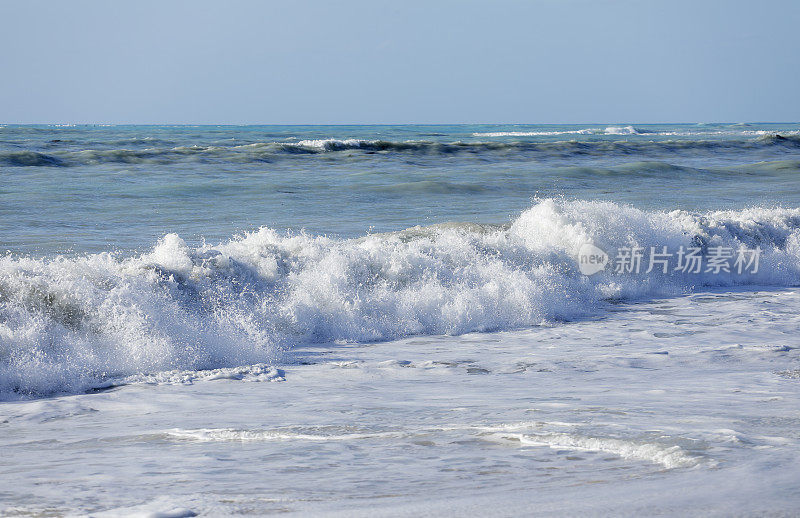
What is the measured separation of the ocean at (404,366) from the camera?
326cm

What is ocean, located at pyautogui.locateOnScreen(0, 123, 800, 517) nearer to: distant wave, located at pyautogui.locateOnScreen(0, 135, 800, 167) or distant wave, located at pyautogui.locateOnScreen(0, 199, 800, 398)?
distant wave, located at pyautogui.locateOnScreen(0, 199, 800, 398)

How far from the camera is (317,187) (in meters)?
18.1

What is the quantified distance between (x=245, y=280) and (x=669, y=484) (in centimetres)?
486

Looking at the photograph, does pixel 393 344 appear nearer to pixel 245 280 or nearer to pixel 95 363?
pixel 245 280

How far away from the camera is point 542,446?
147 inches

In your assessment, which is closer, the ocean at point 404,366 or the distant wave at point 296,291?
the ocean at point 404,366

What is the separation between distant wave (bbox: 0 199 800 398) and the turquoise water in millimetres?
2786

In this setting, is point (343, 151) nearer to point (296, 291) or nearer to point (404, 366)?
point (296, 291)

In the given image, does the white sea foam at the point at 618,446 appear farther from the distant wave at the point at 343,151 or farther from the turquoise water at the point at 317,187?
the distant wave at the point at 343,151

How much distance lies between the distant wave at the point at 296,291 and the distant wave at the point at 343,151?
15786mm

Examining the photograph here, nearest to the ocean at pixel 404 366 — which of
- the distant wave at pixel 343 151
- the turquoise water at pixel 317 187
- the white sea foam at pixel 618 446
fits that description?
the white sea foam at pixel 618 446

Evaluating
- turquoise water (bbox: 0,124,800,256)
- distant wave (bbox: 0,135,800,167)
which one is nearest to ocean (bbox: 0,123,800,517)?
turquoise water (bbox: 0,124,800,256)

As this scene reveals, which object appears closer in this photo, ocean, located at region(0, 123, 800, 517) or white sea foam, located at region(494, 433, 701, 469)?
ocean, located at region(0, 123, 800, 517)

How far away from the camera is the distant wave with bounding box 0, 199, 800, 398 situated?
5.52 meters
